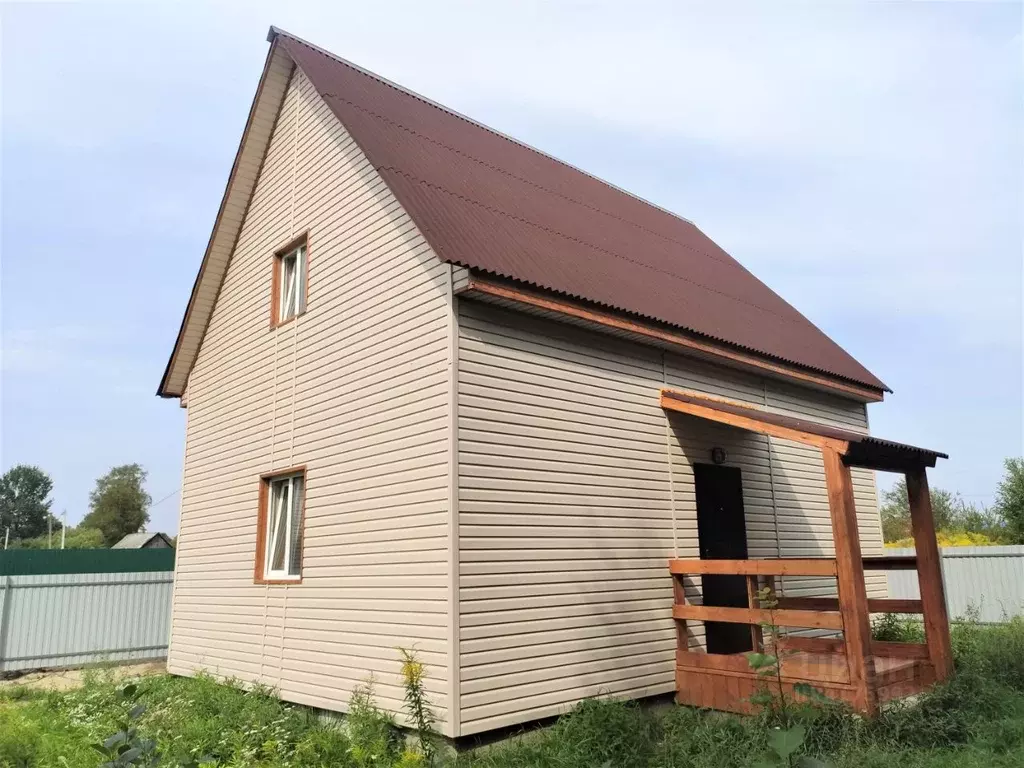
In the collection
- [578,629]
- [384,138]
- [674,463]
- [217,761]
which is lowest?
Answer: [217,761]

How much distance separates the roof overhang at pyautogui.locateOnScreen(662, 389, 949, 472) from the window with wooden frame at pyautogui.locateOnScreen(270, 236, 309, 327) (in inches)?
191

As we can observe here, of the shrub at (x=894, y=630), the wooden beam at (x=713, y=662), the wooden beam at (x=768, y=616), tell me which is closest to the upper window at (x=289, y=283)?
the wooden beam at (x=768, y=616)

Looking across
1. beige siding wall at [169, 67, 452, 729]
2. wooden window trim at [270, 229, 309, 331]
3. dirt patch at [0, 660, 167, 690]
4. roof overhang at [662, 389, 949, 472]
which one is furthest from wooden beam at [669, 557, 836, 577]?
dirt patch at [0, 660, 167, 690]

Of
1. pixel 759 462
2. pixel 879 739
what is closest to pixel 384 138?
pixel 759 462

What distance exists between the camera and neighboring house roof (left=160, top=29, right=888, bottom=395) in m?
7.81

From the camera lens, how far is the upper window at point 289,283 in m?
9.95

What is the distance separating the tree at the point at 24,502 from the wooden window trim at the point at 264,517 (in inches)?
3168

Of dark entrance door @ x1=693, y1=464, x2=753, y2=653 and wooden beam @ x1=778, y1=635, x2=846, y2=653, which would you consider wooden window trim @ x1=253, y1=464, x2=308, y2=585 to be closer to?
dark entrance door @ x1=693, y1=464, x2=753, y2=653

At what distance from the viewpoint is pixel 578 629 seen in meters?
7.25

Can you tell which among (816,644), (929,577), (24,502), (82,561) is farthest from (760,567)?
(24,502)

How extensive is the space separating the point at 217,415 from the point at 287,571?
10.4ft

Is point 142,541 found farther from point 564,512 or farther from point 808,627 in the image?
point 808,627

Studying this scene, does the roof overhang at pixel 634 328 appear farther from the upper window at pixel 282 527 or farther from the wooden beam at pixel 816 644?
the upper window at pixel 282 527

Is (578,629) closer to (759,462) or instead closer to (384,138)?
(759,462)
